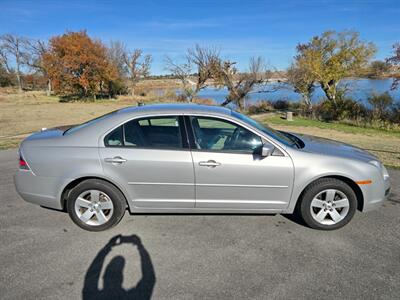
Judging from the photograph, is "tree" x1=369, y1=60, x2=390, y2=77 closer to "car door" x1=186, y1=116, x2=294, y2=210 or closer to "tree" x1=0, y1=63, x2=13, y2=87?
"car door" x1=186, y1=116, x2=294, y2=210

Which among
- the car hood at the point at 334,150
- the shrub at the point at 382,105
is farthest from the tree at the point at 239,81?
the car hood at the point at 334,150

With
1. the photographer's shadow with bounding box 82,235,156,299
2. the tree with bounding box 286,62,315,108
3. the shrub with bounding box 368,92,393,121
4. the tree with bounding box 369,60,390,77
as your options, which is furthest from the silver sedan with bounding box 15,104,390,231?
the tree with bounding box 286,62,315,108

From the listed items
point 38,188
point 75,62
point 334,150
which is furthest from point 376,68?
point 75,62

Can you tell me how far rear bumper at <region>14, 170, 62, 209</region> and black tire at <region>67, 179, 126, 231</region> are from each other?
7.9 inches

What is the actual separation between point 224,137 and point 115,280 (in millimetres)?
2065

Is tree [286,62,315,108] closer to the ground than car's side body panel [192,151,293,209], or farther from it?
farther from it

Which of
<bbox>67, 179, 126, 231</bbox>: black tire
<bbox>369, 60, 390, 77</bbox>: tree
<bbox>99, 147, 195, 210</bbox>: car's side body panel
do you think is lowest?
<bbox>67, 179, 126, 231</bbox>: black tire

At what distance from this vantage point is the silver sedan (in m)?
3.31

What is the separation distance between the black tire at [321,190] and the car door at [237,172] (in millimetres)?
226

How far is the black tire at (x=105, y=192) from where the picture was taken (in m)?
3.38

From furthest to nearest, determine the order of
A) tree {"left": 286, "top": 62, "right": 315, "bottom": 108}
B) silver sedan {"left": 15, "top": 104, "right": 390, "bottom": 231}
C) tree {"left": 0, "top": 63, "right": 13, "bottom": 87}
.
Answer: tree {"left": 0, "top": 63, "right": 13, "bottom": 87}
tree {"left": 286, "top": 62, "right": 315, "bottom": 108}
silver sedan {"left": 15, "top": 104, "right": 390, "bottom": 231}

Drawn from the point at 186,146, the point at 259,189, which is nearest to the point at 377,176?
the point at 259,189

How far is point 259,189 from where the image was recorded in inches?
133

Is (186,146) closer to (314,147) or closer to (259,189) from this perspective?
(259,189)
